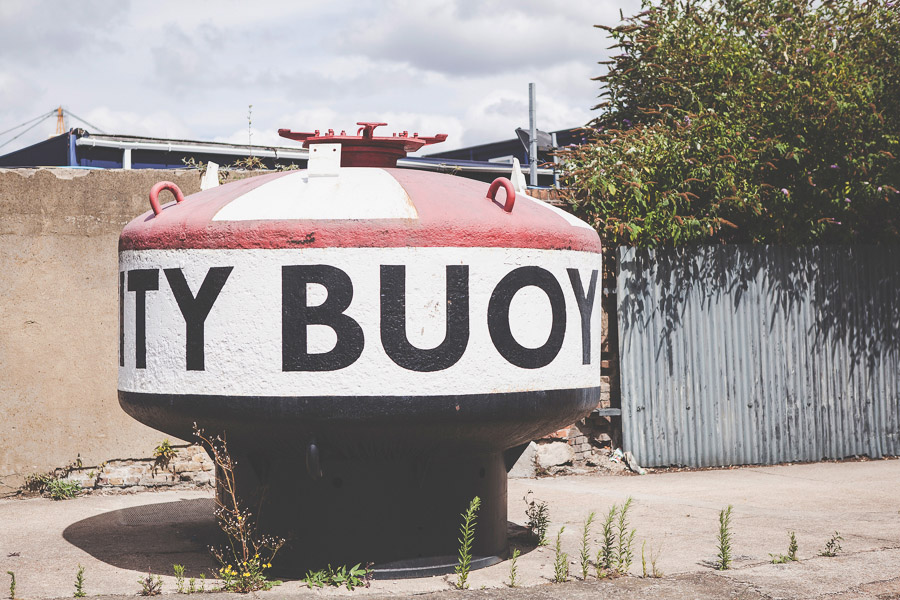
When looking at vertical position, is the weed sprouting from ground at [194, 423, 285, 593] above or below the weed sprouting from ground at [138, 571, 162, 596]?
above

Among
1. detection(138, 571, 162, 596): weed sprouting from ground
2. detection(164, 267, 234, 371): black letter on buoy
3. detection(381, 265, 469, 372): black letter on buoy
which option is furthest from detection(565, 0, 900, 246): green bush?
Answer: detection(138, 571, 162, 596): weed sprouting from ground

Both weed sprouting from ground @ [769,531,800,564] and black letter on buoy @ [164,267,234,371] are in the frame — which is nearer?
black letter on buoy @ [164,267,234,371]

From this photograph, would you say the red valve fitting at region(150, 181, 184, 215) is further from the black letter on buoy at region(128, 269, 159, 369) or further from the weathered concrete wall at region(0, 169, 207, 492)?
the weathered concrete wall at region(0, 169, 207, 492)

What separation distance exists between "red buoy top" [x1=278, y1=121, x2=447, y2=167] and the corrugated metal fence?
401 cm

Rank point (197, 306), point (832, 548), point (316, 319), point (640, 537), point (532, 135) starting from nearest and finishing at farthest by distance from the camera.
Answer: point (316, 319)
point (197, 306)
point (832, 548)
point (640, 537)
point (532, 135)

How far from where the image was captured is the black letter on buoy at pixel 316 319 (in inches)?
186

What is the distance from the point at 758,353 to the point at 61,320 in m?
6.47

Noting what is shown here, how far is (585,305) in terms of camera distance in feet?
17.9

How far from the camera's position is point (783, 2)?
451 inches

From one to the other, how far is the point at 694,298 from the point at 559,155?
6.45ft

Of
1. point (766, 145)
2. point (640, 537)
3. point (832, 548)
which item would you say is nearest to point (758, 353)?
point (766, 145)

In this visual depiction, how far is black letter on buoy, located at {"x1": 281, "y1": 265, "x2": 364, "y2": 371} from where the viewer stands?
15.5ft

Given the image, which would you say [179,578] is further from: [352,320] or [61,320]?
[61,320]

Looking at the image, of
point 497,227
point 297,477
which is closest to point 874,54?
point 497,227
